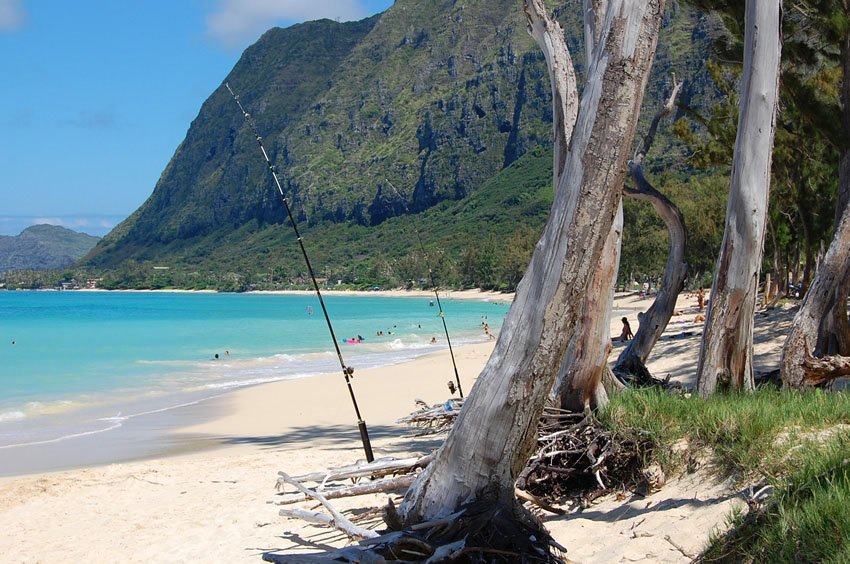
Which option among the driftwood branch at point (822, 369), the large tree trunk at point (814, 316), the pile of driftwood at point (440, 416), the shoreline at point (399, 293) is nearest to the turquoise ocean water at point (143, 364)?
the pile of driftwood at point (440, 416)

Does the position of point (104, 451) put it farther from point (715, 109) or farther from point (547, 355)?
point (715, 109)

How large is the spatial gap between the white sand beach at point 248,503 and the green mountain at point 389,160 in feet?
313

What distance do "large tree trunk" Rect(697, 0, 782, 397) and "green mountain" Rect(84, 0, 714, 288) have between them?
9968cm

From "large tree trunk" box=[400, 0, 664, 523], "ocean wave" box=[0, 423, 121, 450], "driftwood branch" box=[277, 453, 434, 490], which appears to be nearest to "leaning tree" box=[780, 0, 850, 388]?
"driftwood branch" box=[277, 453, 434, 490]

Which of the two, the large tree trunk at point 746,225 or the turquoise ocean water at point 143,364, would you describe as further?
the turquoise ocean water at point 143,364

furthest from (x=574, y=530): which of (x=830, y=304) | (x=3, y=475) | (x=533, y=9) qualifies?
(x=3, y=475)

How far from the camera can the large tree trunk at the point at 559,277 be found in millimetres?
3566

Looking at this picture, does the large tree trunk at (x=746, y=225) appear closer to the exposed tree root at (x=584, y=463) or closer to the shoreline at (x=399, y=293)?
the exposed tree root at (x=584, y=463)

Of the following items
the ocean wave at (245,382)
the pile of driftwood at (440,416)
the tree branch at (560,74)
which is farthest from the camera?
the ocean wave at (245,382)

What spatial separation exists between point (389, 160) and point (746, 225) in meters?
161

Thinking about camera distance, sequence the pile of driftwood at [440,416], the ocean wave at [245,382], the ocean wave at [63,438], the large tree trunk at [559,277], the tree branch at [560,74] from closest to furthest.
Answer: the large tree trunk at [559,277]
the tree branch at [560,74]
the pile of driftwood at [440,416]
the ocean wave at [63,438]
the ocean wave at [245,382]

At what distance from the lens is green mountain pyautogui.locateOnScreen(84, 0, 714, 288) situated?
137250 mm

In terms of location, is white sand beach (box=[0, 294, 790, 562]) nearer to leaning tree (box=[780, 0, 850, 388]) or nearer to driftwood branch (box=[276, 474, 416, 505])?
driftwood branch (box=[276, 474, 416, 505])

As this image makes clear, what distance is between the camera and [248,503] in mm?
6473
